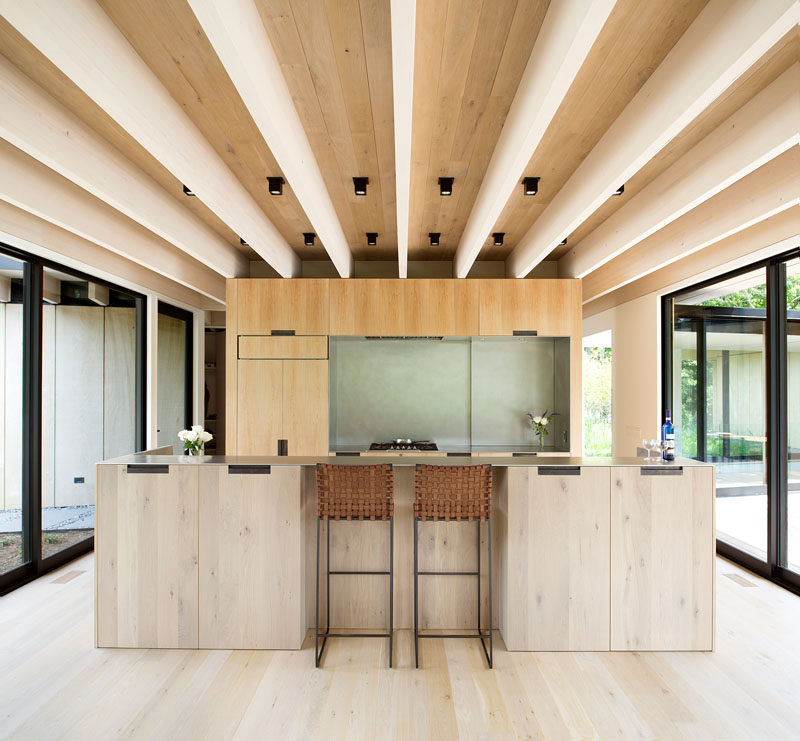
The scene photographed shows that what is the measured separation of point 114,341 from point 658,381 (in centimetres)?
534

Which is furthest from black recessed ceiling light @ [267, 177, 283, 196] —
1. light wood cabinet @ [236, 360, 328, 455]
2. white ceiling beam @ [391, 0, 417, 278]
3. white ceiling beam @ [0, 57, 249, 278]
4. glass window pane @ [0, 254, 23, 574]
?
glass window pane @ [0, 254, 23, 574]

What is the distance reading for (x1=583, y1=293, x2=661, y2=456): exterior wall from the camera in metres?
5.08

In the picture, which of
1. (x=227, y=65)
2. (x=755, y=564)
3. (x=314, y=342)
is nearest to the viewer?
(x=227, y=65)

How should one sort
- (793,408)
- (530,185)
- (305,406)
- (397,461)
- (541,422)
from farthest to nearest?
(541,422) < (305,406) < (793,408) < (530,185) < (397,461)

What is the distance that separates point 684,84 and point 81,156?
2655mm

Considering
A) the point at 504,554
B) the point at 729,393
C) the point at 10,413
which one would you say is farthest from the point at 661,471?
the point at 10,413

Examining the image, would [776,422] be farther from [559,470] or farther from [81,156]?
[81,156]

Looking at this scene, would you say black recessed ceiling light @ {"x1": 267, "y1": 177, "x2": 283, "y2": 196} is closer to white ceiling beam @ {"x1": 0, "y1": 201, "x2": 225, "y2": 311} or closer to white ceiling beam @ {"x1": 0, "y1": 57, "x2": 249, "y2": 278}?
white ceiling beam @ {"x1": 0, "y1": 57, "x2": 249, "y2": 278}

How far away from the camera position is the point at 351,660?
106 inches

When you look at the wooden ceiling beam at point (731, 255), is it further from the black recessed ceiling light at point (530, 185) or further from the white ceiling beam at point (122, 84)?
the white ceiling beam at point (122, 84)

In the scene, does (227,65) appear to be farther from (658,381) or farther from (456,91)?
(658,381)

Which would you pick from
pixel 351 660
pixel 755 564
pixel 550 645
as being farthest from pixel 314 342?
pixel 755 564

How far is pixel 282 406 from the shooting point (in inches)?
190

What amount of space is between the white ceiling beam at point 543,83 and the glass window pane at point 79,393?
357 cm
